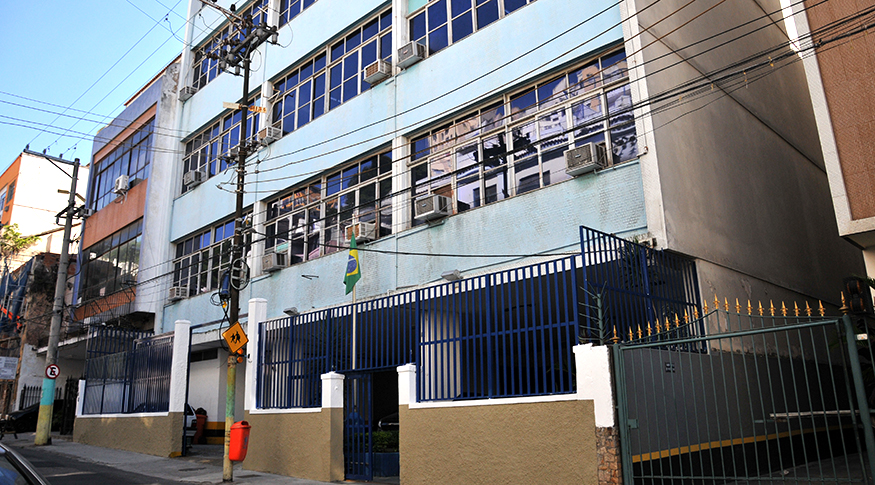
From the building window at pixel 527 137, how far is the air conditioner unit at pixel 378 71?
2229 millimetres

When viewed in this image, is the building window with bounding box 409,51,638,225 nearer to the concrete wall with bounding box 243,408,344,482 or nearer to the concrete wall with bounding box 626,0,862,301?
the concrete wall with bounding box 626,0,862,301

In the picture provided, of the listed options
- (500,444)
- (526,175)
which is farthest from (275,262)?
(500,444)

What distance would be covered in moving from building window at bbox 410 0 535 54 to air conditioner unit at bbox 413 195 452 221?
12.8 ft

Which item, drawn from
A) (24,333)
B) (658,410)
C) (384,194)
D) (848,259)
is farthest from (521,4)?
(24,333)

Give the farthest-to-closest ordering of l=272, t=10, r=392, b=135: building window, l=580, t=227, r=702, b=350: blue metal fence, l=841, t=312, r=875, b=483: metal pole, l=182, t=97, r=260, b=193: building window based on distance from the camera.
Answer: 1. l=182, t=97, r=260, b=193: building window
2. l=272, t=10, r=392, b=135: building window
3. l=580, t=227, r=702, b=350: blue metal fence
4. l=841, t=312, r=875, b=483: metal pole

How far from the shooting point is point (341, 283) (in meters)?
17.2

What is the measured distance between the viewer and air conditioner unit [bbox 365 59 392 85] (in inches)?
673

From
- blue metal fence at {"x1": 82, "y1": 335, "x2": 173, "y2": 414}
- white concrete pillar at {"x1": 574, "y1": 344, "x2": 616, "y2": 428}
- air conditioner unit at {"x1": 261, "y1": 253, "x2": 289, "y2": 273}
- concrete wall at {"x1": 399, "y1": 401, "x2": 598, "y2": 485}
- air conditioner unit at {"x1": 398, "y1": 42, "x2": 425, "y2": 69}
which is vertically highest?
air conditioner unit at {"x1": 398, "y1": 42, "x2": 425, "y2": 69}

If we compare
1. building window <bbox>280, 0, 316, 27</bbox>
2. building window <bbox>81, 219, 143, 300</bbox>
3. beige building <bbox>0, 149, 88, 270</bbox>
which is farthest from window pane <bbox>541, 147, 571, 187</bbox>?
beige building <bbox>0, 149, 88, 270</bbox>

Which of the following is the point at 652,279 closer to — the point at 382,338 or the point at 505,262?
the point at 505,262

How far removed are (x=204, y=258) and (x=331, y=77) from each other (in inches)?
329

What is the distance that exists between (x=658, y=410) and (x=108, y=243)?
26.2m

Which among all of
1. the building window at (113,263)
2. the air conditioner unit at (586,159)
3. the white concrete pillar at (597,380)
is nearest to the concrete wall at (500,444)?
the white concrete pillar at (597,380)

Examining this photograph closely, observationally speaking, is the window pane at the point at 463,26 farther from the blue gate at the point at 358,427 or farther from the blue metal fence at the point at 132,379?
the blue metal fence at the point at 132,379
